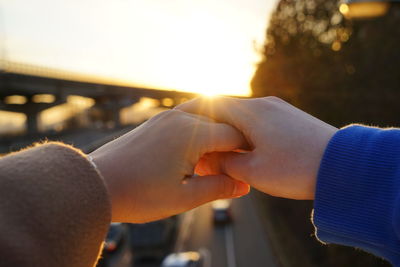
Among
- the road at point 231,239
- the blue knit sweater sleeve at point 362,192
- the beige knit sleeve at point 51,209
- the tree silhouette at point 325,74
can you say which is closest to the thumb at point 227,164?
the blue knit sweater sleeve at point 362,192

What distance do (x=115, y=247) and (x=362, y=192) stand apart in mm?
18735

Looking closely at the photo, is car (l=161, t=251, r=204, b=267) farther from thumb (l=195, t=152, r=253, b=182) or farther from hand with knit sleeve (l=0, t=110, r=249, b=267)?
hand with knit sleeve (l=0, t=110, r=249, b=267)

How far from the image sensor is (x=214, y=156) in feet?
5.58

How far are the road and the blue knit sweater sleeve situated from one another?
545 inches

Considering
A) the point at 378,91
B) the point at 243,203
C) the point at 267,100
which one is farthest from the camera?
the point at 243,203

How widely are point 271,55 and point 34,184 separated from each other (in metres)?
13.7

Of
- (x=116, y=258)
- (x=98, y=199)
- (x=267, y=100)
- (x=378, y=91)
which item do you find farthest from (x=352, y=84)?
(x=116, y=258)

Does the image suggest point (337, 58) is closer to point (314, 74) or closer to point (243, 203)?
point (314, 74)

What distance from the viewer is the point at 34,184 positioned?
954mm

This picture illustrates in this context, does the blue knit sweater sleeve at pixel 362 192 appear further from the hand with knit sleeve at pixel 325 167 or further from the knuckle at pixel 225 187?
the knuckle at pixel 225 187

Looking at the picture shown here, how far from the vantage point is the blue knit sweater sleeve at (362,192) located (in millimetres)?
1238

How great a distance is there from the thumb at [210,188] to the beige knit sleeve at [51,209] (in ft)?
1.50

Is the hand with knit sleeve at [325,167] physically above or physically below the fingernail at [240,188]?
above

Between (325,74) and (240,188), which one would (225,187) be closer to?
(240,188)
